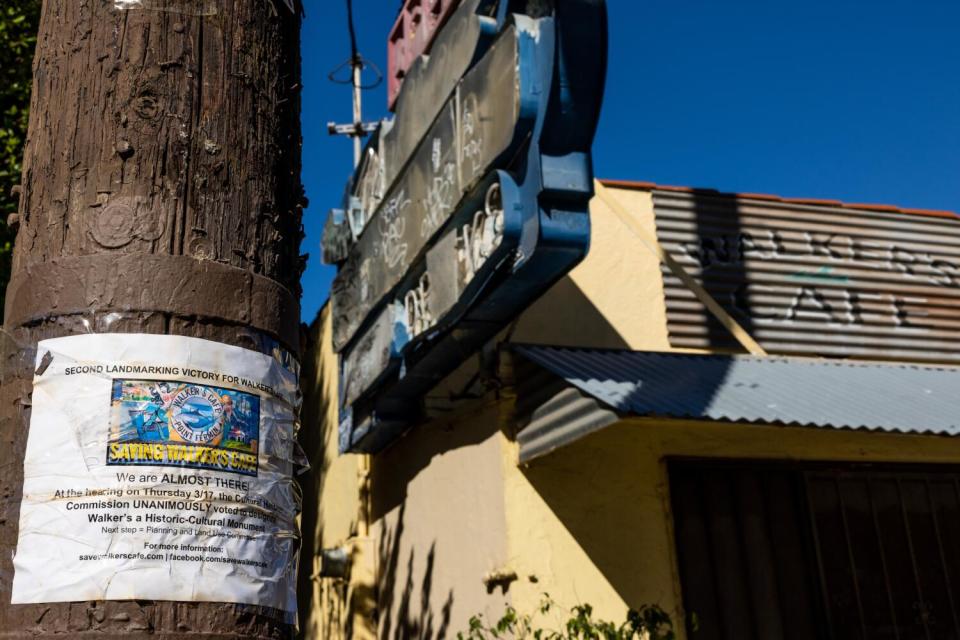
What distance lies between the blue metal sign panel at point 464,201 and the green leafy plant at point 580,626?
182 cm

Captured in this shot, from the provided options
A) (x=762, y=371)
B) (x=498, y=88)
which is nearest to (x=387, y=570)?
(x=762, y=371)

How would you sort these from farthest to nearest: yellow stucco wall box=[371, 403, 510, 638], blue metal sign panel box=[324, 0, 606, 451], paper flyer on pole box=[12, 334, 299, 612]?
yellow stucco wall box=[371, 403, 510, 638]
blue metal sign panel box=[324, 0, 606, 451]
paper flyer on pole box=[12, 334, 299, 612]

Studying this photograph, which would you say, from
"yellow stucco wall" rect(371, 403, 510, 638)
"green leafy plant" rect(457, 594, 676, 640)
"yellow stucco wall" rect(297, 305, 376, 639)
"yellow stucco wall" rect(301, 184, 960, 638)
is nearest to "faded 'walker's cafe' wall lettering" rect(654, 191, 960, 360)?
"yellow stucco wall" rect(301, 184, 960, 638)

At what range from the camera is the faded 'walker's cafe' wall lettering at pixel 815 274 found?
8.95 metres

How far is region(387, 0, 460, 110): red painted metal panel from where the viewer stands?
8445 mm

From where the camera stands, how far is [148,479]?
1.73 metres

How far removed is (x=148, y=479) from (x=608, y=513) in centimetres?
578

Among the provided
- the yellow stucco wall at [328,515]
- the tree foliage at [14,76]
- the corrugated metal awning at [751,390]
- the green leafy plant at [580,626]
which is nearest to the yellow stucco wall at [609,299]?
the corrugated metal awning at [751,390]

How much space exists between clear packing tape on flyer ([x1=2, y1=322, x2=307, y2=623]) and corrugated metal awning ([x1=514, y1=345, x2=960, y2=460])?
4.14 m

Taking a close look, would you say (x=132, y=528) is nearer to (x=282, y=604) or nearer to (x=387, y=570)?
(x=282, y=604)

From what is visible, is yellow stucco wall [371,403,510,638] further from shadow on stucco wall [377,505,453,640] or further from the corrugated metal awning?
the corrugated metal awning

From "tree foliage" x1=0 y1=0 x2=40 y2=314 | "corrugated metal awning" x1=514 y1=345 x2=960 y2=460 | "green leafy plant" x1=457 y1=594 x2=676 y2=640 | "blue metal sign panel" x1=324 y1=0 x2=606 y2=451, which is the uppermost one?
"tree foliage" x1=0 y1=0 x2=40 y2=314

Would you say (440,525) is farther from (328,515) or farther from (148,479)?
(148,479)

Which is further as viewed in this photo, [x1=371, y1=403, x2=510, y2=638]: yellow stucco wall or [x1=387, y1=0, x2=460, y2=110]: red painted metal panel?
[x1=387, y1=0, x2=460, y2=110]: red painted metal panel
